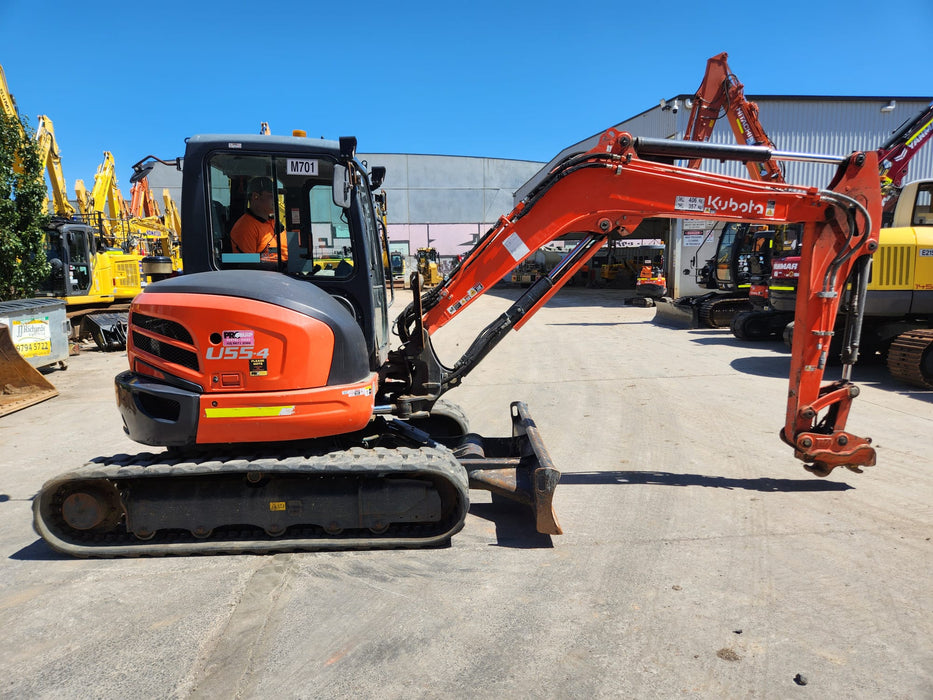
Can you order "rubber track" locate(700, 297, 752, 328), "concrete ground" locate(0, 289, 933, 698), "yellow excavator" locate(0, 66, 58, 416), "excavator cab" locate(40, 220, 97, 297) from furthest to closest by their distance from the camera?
"rubber track" locate(700, 297, 752, 328)
"excavator cab" locate(40, 220, 97, 297)
"yellow excavator" locate(0, 66, 58, 416)
"concrete ground" locate(0, 289, 933, 698)

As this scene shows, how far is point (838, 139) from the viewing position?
21.2 meters

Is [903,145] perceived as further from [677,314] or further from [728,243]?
[677,314]

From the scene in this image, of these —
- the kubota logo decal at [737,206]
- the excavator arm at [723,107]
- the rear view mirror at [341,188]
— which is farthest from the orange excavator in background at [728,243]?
the rear view mirror at [341,188]

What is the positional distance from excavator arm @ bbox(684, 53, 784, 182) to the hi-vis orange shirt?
1160 cm

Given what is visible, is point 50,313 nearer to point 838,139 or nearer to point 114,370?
point 114,370

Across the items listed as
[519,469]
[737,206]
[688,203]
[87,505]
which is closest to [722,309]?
[737,206]

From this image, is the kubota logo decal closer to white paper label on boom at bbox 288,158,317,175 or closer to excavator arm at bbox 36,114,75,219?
white paper label on boom at bbox 288,158,317,175

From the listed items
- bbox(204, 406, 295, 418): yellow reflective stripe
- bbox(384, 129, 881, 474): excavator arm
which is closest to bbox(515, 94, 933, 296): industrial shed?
bbox(384, 129, 881, 474): excavator arm

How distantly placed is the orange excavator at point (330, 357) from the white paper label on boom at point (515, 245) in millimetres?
22

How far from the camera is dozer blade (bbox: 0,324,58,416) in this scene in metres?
8.09

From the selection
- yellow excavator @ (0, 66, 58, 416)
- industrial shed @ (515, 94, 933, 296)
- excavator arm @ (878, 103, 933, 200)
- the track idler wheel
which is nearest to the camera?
the track idler wheel

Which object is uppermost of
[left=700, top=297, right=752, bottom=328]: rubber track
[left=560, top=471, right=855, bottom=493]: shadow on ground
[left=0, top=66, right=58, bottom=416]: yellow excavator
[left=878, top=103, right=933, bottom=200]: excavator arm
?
[left=878, top=103, right=933, bottom=200]: excavator arm

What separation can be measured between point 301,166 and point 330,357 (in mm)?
1377

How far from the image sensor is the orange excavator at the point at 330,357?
3473 mm
